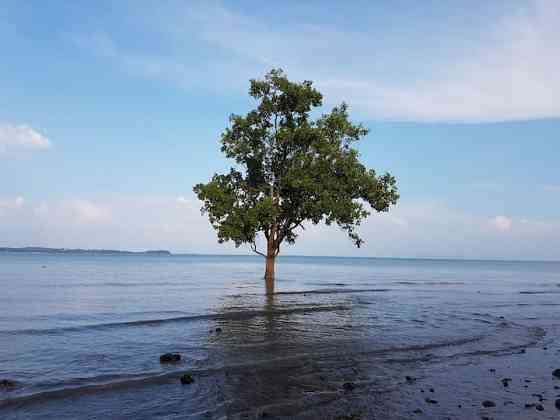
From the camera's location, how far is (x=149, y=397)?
35.1ft

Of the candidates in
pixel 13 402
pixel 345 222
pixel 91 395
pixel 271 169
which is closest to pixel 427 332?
pixel 91 395

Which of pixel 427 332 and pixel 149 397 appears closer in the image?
pixel 149 397

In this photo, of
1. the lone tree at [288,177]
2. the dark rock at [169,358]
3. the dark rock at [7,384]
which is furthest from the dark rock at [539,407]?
the lone tree at [288,177]

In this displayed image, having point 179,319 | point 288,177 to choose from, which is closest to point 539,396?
point 179,319

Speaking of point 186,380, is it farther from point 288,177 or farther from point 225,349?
point 288,177

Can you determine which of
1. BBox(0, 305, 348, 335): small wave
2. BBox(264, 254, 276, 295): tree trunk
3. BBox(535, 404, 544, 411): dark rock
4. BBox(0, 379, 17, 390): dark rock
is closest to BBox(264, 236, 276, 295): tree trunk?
BBox(264, 254, 276, 295): tree trunk

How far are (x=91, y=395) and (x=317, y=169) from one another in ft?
99.5

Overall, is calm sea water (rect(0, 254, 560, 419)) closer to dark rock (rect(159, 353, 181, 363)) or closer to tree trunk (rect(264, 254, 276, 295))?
dark rock (rect(159, 353, 181, 363))

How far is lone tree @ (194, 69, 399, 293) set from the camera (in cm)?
3922

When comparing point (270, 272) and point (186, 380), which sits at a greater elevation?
point (270, 272)

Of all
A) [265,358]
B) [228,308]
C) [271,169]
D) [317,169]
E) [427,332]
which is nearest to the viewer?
[265,358]

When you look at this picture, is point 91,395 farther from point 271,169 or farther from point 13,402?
point 271,169

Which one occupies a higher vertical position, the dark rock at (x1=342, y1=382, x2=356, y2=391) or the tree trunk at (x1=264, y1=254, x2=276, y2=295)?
the tree trunk at (x1=264, y1=254, x2=276, y2=295)

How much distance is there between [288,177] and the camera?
3912 centimetres
